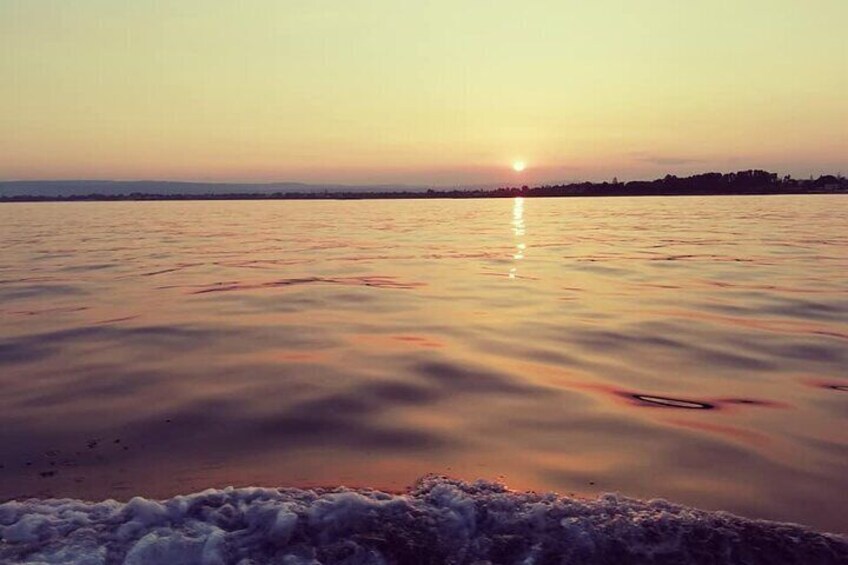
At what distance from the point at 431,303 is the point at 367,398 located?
17.5 feet

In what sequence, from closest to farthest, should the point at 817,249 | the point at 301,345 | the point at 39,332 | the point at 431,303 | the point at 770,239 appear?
1. the point at 301,345
2. the point at 39,332
3. the point at 431,303
4. the point at 817,249
5. the point at 770,239

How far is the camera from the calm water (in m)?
4.47

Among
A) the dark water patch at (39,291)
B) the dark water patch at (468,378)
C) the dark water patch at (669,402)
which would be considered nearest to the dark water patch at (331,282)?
the dark water patch at (39,291)

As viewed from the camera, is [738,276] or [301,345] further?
[738,276]

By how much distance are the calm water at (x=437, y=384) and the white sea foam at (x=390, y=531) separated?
0.35 m

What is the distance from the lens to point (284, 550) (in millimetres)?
3381

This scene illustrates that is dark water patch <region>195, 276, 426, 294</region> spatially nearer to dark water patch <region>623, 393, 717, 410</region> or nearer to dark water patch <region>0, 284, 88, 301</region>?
dark water patch <region>0, 284, 88, 301</region>

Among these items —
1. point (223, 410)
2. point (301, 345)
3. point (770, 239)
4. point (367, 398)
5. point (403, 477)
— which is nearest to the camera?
point (403, 477)

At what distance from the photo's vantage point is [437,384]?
657 centimetres

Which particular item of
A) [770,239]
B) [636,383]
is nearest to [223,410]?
[636,383]

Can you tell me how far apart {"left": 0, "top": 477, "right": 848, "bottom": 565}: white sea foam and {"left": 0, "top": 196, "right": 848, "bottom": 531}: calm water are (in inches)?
13.7

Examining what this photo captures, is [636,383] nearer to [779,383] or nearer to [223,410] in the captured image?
[779,383]

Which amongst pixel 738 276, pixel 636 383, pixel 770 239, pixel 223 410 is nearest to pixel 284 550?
pixel 223 410

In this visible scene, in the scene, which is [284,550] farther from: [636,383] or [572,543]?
[636,383]
